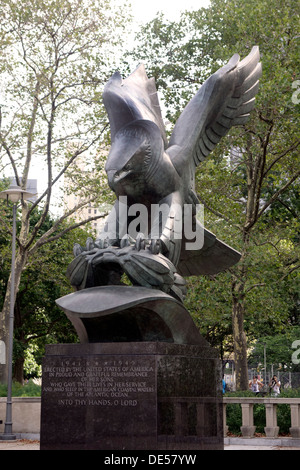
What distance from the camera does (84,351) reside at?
7.23 m

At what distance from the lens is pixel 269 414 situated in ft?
45.1

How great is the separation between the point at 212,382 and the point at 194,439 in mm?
1018

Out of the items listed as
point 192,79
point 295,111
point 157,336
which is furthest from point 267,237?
point 157,336

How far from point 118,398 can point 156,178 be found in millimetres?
2960

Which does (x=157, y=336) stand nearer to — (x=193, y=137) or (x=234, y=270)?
(x=193, y=137)

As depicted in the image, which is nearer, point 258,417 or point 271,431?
point 271,431

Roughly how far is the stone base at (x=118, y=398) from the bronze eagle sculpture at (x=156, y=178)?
91cm

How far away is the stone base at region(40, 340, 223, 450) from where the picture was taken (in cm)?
676

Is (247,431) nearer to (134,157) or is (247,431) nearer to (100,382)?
(100,382)

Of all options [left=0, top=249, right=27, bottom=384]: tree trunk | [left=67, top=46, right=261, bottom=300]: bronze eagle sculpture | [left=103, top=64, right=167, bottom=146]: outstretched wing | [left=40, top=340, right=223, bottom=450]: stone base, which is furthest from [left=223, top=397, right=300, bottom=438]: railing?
[left=0, top=249, right=27, bottom=384]: tree trunk

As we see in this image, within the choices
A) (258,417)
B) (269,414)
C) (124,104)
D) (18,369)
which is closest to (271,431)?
(269,414)

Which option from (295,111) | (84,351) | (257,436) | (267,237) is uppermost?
(295,111)

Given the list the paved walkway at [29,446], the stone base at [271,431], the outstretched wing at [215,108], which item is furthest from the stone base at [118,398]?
the stone base at [271,431]

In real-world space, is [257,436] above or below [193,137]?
below
